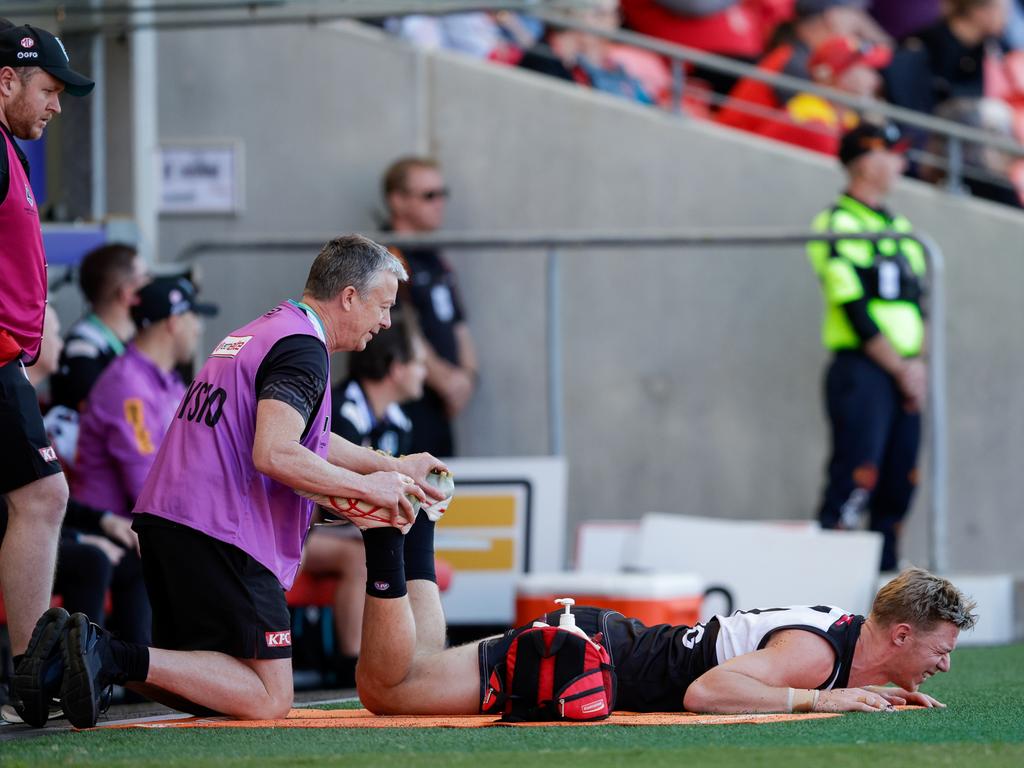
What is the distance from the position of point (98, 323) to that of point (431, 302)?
7.17 feet

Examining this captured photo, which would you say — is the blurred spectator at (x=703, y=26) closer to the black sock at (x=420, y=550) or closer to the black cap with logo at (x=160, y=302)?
the black cap with logo at (x=160, y=302)

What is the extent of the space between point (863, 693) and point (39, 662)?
90.0 inches

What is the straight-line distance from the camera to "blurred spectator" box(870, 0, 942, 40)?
1223cm

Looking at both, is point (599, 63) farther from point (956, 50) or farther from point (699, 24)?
point (956, 50)

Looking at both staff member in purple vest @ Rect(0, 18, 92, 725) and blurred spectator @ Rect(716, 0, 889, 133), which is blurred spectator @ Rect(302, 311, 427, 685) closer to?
staff member in purple vest @ Rect(0, 18, 92, 725)

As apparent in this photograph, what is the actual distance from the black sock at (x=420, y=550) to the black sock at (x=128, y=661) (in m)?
0.88

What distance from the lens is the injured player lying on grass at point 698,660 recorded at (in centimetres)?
484

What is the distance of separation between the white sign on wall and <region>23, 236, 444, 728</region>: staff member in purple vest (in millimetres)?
4889

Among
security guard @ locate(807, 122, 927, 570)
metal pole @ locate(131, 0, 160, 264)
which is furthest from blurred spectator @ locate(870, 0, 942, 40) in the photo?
metal pole @ locate(131, 0, 160, 264)

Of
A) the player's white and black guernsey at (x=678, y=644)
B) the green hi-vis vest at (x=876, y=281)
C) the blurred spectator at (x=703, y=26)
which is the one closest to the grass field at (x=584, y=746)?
the player's white and black guernsey at (x=678, y=644)

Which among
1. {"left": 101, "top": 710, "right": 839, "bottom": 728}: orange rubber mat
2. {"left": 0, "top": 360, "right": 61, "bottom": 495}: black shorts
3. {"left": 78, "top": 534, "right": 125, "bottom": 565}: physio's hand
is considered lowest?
{"left": 101, "top": 710, "right": 839, "bottom": 728}: orange rubber mat

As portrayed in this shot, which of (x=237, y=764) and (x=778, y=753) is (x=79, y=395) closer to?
(x=237, y=764)

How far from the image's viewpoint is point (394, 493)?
190 inches

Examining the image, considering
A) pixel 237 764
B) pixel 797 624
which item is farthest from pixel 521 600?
pixel 237 764
